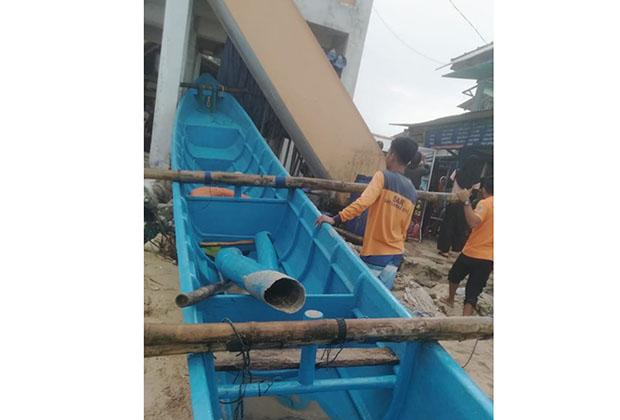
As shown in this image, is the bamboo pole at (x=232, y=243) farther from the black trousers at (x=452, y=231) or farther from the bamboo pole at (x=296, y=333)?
the black trousers at (x=452, y=231)

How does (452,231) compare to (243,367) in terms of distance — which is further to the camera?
(452,231)

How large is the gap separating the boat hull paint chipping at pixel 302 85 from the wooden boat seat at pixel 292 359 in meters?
4.32

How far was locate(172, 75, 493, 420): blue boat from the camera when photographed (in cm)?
153

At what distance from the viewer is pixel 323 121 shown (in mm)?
5926

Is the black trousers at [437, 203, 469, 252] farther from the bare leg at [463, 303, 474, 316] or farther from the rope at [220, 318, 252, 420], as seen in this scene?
the rope at [220, 318, 252, 420]

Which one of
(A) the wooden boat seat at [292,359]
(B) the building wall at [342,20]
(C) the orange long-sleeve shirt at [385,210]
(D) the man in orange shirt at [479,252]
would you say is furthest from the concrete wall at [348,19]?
(A) the wooden boat seat at [292,359]

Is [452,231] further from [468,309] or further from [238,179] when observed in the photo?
[238,179]

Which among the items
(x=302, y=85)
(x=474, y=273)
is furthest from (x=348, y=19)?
(x=474, y=273)

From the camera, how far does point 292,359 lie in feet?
5.64

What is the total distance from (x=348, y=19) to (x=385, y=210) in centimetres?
567

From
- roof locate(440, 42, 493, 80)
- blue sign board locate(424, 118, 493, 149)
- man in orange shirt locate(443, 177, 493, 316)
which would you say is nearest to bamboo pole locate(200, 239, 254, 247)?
man in orange shirt locate(443, 177, 493, 316)

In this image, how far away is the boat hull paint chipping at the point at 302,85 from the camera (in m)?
5.65

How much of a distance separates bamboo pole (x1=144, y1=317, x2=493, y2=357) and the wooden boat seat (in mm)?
271

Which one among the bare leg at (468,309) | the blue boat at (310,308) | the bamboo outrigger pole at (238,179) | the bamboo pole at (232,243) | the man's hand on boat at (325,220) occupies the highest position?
the bamboo outrigger pole at (238,179)
